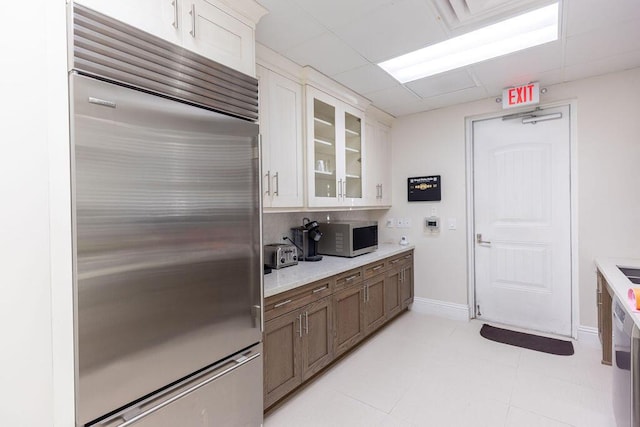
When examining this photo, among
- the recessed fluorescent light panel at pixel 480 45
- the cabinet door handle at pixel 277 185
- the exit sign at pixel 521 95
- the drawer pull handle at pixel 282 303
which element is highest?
the recessed fluorescent light panel at pixel 480 45

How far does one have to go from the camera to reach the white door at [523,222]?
9.95ft

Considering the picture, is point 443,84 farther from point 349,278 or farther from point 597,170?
point 349,278

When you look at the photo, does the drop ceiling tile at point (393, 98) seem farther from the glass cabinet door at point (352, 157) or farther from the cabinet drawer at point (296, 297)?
the cabinet drawer at point (296, 297)

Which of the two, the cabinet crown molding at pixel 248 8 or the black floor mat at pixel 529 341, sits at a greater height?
the cabinet crown molding at pixel 248 8

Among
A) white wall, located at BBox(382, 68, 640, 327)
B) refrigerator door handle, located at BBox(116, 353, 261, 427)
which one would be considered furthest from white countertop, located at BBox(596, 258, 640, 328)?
refrigerator door handle, located at BBox(116, 353, 261, 427)

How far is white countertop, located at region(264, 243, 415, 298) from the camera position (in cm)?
197

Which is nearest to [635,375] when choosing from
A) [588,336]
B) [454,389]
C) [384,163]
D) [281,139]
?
[454,389]

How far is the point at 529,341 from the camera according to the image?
9.72ft

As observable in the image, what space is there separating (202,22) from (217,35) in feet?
0.29

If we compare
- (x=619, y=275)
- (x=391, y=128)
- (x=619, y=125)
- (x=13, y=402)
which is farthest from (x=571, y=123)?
(x=13, y=402)

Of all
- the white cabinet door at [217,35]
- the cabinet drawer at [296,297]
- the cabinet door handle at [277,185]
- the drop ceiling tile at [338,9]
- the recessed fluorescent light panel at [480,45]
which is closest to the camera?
the white cabinet door at [217,35]

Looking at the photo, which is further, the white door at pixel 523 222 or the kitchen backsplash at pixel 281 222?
the white door at pixel 523 222

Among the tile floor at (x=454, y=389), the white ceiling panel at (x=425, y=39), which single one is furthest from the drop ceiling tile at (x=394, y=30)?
the tile floor at (x=454, y=389)

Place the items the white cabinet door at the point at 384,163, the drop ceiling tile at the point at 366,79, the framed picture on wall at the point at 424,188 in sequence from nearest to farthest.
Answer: the drop ceiling tile at the point at 366,79 → the framed picture on wall at the point at 424,188 → the white cabinet door at the point at 384,163
